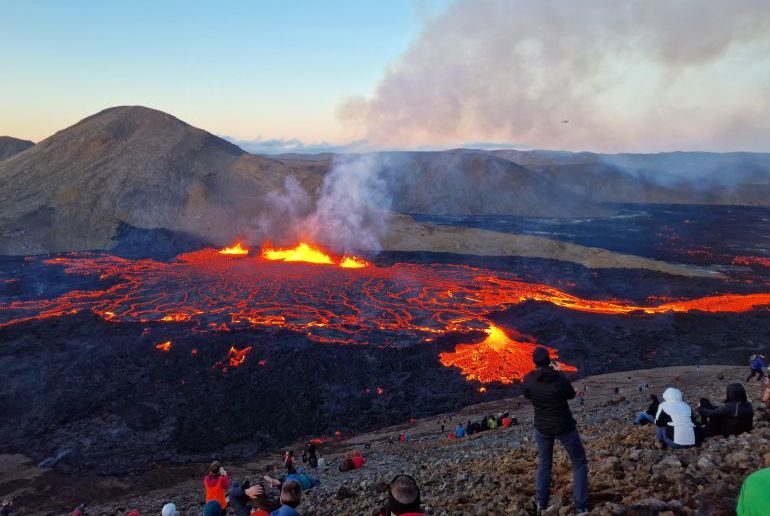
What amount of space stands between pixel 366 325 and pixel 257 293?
1300cm

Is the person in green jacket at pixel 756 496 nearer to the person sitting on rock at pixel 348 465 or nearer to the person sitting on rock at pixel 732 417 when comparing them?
the person sitting on rock at pixel 732 417

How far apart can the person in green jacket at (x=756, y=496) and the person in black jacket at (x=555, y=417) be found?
337 centimetres

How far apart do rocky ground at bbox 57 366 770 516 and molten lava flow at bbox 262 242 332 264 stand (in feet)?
134

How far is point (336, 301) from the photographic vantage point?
42875mm

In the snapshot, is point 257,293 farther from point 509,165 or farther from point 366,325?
point 509,165

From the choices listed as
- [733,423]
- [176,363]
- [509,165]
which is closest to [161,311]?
[176,363]

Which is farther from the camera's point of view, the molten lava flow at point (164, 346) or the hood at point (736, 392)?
the molten lava flow at point (164, 346)

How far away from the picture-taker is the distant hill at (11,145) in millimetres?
151750

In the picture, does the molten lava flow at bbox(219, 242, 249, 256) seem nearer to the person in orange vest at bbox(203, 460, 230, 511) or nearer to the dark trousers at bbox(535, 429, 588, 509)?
the person in orange vest at bbox(203, 460, 230, 511)

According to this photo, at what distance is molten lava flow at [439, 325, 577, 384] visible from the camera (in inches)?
1158

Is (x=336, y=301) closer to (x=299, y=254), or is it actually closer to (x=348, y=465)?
(x=299, y=254)

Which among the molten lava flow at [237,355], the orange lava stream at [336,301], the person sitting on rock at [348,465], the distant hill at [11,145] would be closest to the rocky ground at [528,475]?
the person sitting on rock at [348,465]

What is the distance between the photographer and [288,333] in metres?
34.6

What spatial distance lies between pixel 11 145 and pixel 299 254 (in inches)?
5801
